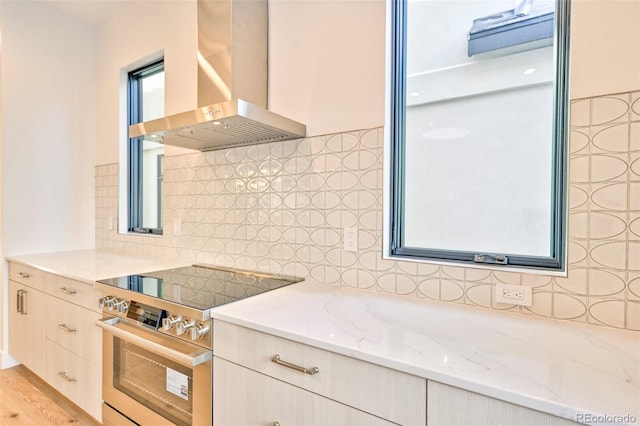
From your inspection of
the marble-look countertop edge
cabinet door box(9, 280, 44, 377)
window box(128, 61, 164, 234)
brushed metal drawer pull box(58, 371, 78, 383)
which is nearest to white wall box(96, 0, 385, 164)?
window box(128, 61, 164, 234)

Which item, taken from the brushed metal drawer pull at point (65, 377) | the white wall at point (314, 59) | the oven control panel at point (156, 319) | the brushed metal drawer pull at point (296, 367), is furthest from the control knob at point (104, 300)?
the white wall at point (314, 59)

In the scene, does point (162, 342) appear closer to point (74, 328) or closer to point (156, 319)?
point (156, 319)

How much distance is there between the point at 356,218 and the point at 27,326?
2473 mm

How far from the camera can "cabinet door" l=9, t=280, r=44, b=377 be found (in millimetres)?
2234

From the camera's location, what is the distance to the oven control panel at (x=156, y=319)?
1.28 metres

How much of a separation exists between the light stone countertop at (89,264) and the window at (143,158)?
399 mm

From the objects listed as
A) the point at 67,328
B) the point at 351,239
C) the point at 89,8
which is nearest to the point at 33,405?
the point at 67,328

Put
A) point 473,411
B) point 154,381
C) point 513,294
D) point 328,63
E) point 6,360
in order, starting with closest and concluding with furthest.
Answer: point 473,411 < point 513,294 < point 154,381 < point 328,63 < point 6,360

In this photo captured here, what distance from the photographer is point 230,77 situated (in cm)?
171

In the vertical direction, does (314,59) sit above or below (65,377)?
above

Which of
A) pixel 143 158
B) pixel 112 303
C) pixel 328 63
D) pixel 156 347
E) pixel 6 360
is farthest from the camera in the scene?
pixel 143 158

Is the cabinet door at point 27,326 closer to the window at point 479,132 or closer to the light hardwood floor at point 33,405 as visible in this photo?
the light hardwood floor at point 33,405

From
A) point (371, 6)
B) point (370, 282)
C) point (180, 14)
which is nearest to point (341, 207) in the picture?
point (370, 282)

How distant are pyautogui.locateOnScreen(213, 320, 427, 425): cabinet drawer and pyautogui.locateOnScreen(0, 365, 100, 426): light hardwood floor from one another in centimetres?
150
